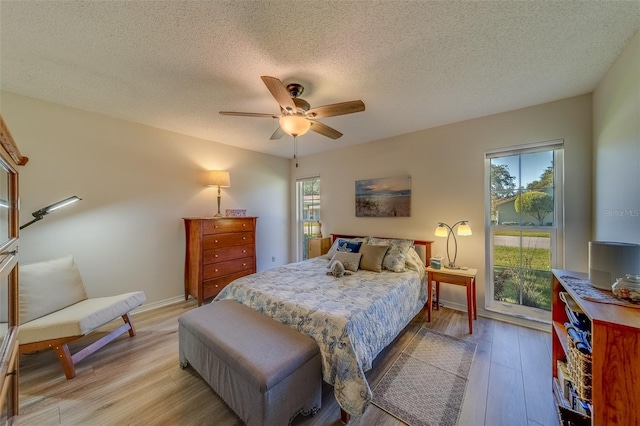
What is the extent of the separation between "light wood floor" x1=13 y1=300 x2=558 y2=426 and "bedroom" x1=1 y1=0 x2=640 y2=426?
893mm

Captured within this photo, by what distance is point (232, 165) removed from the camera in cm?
402

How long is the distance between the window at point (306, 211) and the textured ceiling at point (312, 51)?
2332 mm

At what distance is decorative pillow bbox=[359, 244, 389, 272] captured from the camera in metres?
2.85

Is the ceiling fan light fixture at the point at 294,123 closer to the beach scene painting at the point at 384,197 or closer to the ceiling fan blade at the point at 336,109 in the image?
the ceiling fan blade at the point at 336,109

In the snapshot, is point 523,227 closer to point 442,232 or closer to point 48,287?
point 442,232

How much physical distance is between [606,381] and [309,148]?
4046mm

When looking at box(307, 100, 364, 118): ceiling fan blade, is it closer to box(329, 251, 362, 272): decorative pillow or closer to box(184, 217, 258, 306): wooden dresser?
box(329, 251, 362, 272): decorative pillow

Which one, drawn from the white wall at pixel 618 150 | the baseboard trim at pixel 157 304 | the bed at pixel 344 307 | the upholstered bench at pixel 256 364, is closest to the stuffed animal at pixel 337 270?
the bed at pixel 344 307

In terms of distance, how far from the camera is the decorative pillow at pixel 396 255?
2.83 metres

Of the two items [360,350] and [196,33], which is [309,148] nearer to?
[196,33]

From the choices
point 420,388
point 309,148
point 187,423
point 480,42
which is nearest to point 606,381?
point 420,388

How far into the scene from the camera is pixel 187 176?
3.48m

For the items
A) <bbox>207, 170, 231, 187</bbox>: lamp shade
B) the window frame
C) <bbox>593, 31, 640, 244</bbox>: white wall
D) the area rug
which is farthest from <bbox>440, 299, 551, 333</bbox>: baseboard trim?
<bbox>207, 170, 231, 187</bbox>: lamp shade

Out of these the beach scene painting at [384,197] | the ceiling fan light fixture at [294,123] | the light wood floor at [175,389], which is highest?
the ceiling fan light fixture at [294,123]
